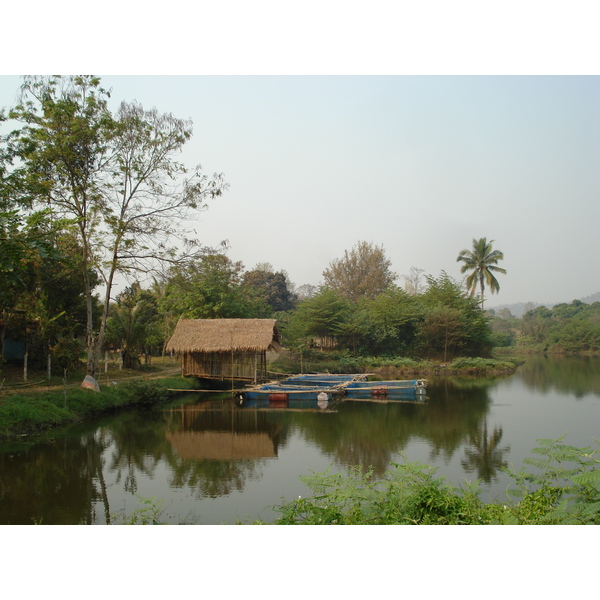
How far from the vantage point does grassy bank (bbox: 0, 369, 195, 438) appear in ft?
26.1

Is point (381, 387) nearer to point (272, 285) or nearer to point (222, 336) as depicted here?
point (222, 336)

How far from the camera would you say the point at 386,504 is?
3756 mm

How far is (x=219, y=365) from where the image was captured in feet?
47.9

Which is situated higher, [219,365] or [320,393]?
[219,365]

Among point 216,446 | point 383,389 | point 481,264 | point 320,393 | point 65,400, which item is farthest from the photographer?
point 481,264

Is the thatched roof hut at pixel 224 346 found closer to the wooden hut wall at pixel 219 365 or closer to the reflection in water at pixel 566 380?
the wooden hut wall at pixel 219 365

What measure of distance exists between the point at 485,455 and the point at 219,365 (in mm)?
9126

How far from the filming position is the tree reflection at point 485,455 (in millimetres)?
6094

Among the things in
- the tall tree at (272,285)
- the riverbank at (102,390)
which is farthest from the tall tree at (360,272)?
the riverbank at (102,390)

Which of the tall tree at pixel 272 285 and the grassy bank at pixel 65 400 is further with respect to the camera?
the tall tree at pixel 272 285

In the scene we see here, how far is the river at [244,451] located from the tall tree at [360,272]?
1874cm

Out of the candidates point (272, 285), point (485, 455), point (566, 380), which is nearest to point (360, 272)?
point (272, 285)

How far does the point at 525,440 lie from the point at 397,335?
14.3m

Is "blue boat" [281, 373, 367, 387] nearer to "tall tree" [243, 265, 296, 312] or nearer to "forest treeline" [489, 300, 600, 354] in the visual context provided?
"forest treeline" [489, 300, 600, 354]
